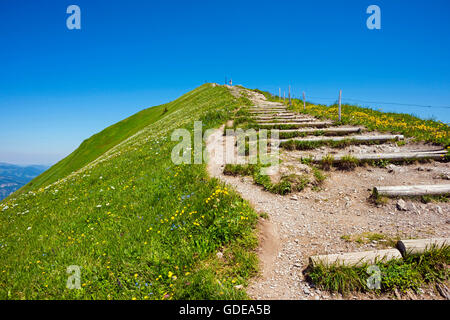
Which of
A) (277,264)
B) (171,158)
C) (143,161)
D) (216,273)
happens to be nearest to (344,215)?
(277,264)

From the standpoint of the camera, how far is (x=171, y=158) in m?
11.4

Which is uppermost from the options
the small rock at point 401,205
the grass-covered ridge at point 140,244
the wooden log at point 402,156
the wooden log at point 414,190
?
the wooden log at point 402,156

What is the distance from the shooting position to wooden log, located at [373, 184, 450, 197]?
6.36m

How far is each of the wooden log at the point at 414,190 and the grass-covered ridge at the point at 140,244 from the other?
4316 mm

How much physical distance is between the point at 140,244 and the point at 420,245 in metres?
6.18

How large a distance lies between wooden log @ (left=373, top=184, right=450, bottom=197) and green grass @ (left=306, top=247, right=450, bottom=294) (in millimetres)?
2672

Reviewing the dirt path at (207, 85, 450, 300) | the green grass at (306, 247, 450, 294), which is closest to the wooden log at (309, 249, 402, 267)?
the green grass at (306, 247, 450, 294)

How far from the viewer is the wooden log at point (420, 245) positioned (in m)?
4.20

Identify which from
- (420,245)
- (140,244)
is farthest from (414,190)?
(140,244)

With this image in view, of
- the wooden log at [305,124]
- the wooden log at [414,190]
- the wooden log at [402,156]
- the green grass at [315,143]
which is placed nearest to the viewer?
the wooden log at [414,190]

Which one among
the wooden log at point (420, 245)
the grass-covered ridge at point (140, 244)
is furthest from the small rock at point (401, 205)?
the grass-covered ridge at point (140, 244)

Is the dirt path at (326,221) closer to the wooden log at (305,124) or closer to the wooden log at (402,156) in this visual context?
the wooden log at (402,156)
